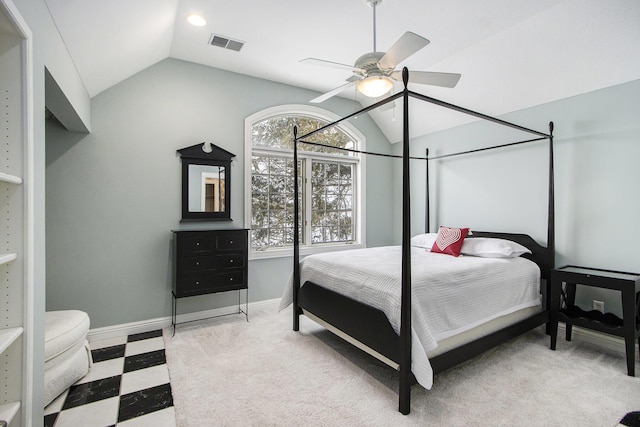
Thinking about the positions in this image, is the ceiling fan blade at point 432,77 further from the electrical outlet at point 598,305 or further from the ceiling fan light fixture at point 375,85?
the electrical outlet at point 598,305

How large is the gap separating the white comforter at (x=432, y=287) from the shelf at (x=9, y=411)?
1826 mm

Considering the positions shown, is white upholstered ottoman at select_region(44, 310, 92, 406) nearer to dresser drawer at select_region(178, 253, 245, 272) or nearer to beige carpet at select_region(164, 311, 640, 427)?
beige carpet at select_region(164, 311, 640, 427)

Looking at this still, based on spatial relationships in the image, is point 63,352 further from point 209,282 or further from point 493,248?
point 493,248

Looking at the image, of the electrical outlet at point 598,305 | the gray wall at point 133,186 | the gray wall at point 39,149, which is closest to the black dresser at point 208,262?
the gray wall at point 133,186

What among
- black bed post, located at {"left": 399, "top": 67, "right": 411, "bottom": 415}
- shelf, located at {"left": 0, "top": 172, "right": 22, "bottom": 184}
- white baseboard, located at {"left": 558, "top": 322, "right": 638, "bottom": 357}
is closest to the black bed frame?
black bed post, located at {"left": 399, "top": 67, "right": 411, "bottom": 415}

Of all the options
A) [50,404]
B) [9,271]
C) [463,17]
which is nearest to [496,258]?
[463,17]

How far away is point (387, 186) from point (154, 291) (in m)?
3.56

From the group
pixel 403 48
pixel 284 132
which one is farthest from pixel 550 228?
pixel 284 132

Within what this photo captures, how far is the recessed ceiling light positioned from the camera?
Answer: 2583mm

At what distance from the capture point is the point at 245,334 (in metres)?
3.10

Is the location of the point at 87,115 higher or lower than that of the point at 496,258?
higher

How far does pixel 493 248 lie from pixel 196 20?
348 centimetres

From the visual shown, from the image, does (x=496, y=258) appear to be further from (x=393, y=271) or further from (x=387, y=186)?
(x=387, y=186)

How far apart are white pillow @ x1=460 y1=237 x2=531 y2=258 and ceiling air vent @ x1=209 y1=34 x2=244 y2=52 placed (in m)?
3.12
